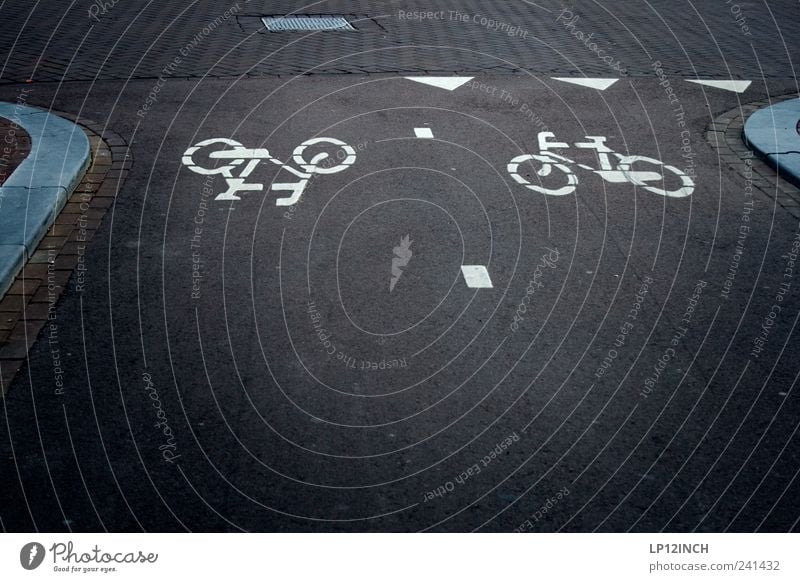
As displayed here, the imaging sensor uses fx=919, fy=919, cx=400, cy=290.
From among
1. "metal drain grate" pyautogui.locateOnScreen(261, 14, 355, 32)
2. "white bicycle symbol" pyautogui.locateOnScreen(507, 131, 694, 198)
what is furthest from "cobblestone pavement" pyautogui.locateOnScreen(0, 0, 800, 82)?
"white bicycle symbol" pyautogui.locateOnScreen(507, 131, 694, 198)

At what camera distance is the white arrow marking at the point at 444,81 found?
11.6 meters

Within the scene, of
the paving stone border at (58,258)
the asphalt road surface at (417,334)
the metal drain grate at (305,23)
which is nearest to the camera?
the asphalt road surface at (417,334)

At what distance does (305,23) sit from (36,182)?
8.03 meters

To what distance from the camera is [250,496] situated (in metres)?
4.51

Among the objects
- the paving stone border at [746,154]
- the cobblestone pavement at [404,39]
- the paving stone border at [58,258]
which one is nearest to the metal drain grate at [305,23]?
the cobblestone pavement at [404,39]

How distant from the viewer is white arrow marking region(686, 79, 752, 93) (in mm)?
11836

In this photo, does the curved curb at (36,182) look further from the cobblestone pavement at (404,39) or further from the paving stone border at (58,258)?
the cobblestone pavement at (404,39)

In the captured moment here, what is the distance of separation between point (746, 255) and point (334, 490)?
4217 mm

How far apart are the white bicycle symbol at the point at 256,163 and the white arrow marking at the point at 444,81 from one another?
2530 millimetres

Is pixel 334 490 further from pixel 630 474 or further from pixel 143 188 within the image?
pixel 143 188

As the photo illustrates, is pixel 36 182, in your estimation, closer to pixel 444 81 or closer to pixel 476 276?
pixel 476 276

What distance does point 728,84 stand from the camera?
1204 centimetres

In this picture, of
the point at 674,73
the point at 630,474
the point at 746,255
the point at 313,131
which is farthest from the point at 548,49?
the point at 630,474

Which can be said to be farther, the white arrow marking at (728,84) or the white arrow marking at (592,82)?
the white arrow marking at (728,84)
